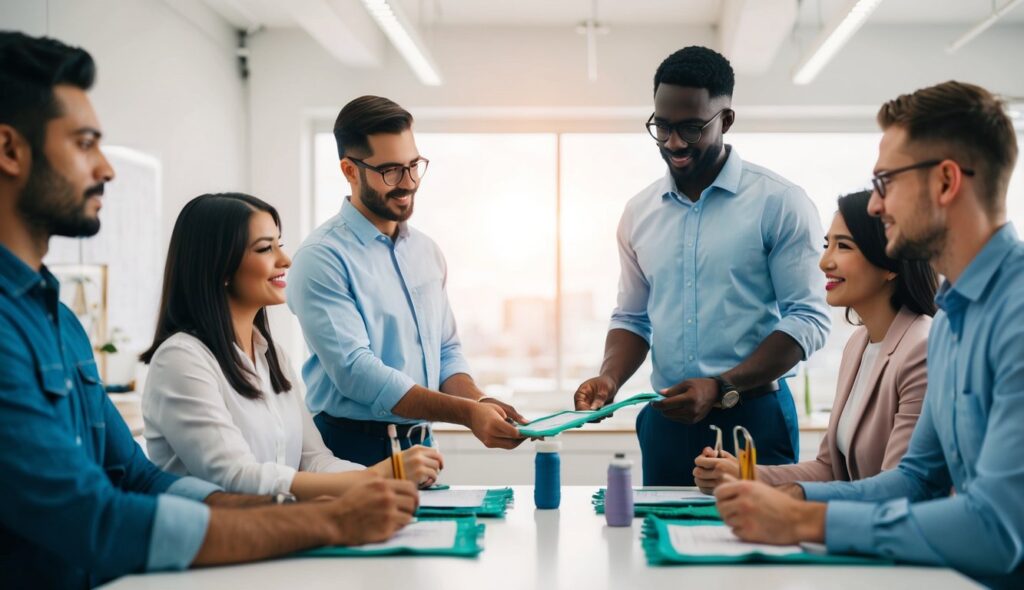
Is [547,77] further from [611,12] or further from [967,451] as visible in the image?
[967,451]

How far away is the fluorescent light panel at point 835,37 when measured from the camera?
366 centimetres

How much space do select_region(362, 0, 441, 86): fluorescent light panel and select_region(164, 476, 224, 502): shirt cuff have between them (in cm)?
235

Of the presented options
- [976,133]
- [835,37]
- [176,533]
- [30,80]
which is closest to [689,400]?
[976,133]

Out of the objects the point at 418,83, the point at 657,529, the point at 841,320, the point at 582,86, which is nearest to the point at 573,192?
the point at 582,86

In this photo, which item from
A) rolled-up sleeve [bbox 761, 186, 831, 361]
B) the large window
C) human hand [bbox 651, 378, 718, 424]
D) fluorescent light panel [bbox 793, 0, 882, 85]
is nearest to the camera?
human hand [bbox 651, 378, 718, 424]

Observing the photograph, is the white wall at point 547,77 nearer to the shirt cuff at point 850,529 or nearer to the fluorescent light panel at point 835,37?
the fluorescent light panel at point 835,37

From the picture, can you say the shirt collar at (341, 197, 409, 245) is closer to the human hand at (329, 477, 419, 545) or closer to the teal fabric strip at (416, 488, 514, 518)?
the teal fabric strip at (416, 488, 514, 518)

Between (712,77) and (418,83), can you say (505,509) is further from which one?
(418,83)

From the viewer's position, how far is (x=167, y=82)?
4508 millimetres

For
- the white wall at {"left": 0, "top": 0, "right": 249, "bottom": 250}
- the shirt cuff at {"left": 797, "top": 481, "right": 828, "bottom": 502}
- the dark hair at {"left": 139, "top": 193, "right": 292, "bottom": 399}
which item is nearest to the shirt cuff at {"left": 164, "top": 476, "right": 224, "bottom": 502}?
the dark hair at {"left": 139, "top": 193, "right": 292, "bottom": 399}

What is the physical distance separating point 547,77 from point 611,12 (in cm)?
53

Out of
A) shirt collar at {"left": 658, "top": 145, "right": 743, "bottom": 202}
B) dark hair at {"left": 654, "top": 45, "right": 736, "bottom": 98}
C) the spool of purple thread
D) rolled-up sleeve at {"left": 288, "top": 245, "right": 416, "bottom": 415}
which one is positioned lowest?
the spool of purple thread

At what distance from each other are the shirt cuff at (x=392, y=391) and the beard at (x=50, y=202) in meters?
1.02

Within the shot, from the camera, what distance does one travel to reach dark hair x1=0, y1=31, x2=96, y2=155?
157cm
